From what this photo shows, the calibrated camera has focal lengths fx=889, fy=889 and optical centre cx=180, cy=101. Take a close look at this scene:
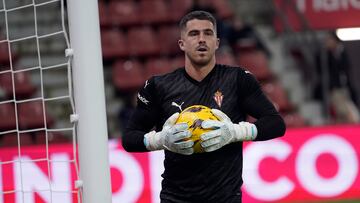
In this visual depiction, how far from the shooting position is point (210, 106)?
4.29 meters

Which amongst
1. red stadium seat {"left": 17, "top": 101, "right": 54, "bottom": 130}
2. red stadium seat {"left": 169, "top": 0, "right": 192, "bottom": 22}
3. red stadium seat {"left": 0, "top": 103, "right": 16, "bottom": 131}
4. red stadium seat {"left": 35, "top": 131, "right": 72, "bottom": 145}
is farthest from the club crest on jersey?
red stadium seat {"left": 169, "top": 0, "right": 192, "bottom": 22}

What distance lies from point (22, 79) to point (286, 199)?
3634 mm

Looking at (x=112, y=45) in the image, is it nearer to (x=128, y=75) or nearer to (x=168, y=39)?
(x=128, y=75)

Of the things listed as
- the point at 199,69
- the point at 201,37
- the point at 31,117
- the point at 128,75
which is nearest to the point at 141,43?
the point at 128,75

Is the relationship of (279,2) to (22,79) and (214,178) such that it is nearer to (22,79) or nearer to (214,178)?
(22,79)

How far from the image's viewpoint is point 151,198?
871 cm

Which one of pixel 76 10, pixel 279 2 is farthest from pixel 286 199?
pixel 76 10

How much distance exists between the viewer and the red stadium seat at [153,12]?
12.2 m

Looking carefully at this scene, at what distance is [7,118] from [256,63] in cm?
372

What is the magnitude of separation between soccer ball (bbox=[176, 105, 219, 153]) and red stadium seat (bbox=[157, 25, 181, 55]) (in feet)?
24.6

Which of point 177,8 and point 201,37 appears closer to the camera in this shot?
point 201,37

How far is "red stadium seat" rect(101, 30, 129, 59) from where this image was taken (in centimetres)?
1173

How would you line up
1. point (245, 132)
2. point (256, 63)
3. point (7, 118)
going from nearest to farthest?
1. point (245, 132)
2. point (7, 118)
3. point (256, 63)

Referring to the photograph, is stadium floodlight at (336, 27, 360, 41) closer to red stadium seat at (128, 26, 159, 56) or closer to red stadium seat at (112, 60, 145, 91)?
red stadium seat at (128, 26, 159, 56)
